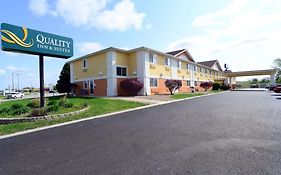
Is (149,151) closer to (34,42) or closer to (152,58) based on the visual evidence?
(34,42)

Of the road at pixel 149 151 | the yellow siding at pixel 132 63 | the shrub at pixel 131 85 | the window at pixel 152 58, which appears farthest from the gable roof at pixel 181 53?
the road at pixel 149 151

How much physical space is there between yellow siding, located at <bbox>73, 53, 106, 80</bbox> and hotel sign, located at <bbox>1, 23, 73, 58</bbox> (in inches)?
391

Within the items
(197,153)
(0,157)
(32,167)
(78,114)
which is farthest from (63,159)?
(78,114)

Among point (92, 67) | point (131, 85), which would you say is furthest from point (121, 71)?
point (92, 67)

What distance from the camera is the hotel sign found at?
10691 millimetres

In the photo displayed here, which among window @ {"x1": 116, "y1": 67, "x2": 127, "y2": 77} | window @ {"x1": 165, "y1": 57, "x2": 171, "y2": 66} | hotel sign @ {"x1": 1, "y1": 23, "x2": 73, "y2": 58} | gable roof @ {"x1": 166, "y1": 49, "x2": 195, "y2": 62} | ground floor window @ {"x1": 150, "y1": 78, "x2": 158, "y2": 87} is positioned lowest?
ground floor window @ {"x1": 150, "y1": 78, "x2": 158, "y2": 87}

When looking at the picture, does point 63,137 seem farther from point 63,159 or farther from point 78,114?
point 78,114

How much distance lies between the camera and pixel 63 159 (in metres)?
4.22

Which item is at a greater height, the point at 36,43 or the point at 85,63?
the point at 85,63

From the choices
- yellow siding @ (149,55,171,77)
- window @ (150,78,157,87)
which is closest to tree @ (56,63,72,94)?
window @ (150,78,157,87)

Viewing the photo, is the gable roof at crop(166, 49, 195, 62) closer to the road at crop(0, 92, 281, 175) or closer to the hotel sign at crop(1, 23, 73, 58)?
the hotel sign at crop(1, 23, 73, 58)

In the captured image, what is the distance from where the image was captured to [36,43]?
38.9ft

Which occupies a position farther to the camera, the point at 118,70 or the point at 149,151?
the point at 118,70

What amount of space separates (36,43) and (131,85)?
39.8ft
